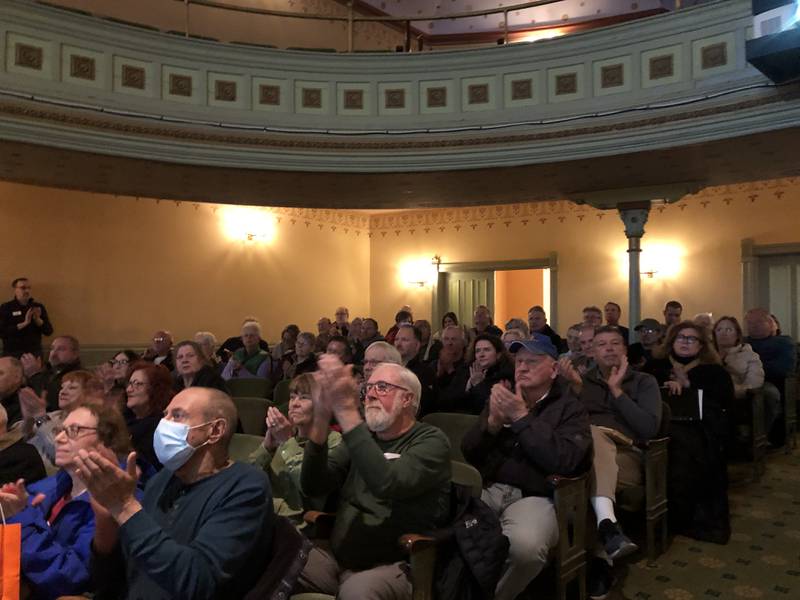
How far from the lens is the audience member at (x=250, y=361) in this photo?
6.10 metres

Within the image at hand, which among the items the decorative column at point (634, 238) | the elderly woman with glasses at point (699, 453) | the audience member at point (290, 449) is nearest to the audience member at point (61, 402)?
the audience member at point (290, 449)

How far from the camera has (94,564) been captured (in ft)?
5.77

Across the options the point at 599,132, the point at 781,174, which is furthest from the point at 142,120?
the point at 781,174

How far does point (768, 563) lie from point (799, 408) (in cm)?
413

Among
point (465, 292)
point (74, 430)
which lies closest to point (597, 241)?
point (465, 292)

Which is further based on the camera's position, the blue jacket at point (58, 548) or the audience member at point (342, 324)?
the audience member at point (342, 324)

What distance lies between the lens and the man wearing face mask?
1.51 meters

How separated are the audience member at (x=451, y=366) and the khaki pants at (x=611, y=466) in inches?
46.2

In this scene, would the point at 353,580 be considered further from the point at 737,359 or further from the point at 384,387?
the point at 737,359

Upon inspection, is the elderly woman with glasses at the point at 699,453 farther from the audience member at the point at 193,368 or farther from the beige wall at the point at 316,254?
the beige wall at the point at 316,254

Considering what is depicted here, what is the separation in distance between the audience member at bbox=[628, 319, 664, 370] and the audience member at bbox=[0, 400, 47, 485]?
357 centimetres

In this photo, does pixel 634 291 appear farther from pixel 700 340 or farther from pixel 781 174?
pixel 700 340

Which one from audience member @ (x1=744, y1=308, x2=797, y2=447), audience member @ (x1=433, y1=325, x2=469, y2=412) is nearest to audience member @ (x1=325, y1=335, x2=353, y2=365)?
audience member @ (x1=433, y1=325, x2=469, y2=412)

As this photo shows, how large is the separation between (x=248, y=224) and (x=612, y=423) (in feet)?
23.4
